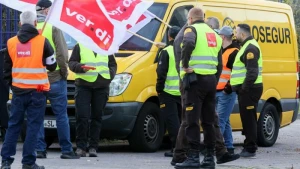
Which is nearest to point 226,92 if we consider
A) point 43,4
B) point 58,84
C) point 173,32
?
point 173,32

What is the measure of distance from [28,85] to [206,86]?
6.58ft

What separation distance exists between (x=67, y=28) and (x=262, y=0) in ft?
20.7

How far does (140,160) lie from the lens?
12.1m

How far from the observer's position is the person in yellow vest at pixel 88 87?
40.4 feet

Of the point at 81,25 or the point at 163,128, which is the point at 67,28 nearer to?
the point at 81,25

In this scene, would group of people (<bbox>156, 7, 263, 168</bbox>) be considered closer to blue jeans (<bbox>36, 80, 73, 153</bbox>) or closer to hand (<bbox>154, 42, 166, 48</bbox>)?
hand (<bbox>154, 42, 166, 48</bbox>)

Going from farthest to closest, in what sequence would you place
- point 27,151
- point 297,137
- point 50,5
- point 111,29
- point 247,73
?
point 297,137
point 247,73
point 50,5
point 111,29
point 27,151

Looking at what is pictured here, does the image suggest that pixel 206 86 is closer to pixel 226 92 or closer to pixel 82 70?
pixel 82 70

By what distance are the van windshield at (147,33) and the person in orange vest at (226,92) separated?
1117mm

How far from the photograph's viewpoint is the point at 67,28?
34.4 ft

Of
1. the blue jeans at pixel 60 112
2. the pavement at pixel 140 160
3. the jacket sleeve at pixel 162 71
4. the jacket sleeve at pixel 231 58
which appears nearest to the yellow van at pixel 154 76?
the pavement at pixel 140 160

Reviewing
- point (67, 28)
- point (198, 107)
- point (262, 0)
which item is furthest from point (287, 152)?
point (67, 28)

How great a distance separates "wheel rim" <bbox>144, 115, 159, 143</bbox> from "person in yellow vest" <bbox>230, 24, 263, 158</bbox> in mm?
1279

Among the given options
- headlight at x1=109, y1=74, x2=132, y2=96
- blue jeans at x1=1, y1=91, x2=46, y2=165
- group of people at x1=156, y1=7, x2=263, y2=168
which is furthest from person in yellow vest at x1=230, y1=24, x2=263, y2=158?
blue jeans at x1=1, y1=91, x2=46, y2=165
